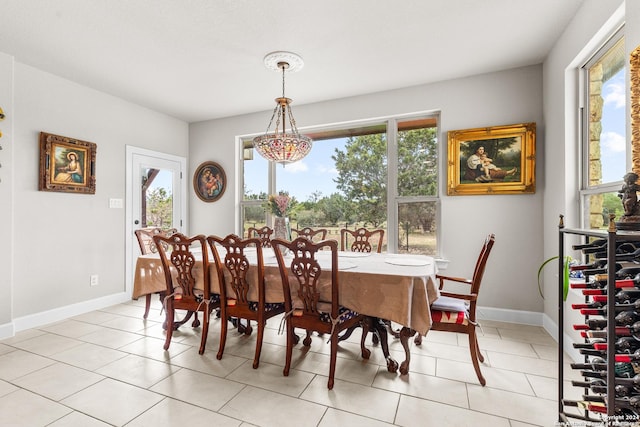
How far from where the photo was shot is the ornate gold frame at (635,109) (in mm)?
1503

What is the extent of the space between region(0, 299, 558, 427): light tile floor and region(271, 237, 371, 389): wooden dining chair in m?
0.25

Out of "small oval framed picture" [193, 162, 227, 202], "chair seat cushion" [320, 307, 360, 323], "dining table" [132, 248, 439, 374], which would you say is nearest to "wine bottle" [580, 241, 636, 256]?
"dining table" [132, 248, 439, 374]

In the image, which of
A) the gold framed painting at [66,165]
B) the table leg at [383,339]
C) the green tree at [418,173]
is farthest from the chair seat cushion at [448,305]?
the gold framed painting at [66,165]

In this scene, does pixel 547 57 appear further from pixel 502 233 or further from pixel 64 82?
pixel 64 82

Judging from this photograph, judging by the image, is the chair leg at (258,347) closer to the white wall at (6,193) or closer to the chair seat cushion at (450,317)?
the chair seat cushion at (450,317)

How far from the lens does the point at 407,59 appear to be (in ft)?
9.87

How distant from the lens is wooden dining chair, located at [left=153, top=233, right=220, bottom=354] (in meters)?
2.47

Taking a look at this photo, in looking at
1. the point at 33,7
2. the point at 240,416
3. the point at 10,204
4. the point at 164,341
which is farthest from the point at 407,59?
the point at 10,204

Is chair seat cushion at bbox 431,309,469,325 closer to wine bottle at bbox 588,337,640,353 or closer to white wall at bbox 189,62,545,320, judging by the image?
wine bottle at bbox 588,337,640,353

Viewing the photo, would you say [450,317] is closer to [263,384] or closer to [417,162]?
[263,384]

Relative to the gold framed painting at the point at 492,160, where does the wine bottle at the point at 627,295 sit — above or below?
below

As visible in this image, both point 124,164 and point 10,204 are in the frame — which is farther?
point 124,164

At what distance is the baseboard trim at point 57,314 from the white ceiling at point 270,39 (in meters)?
2.57

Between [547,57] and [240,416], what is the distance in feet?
13.0
